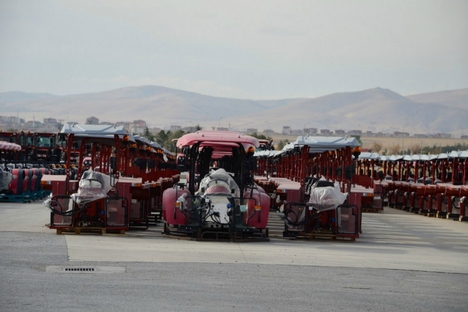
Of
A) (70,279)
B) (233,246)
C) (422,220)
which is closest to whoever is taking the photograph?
(70,279)

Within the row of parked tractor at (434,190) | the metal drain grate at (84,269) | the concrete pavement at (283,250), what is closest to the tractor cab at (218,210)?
the concrete pavement at (283,250)

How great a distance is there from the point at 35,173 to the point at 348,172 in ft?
57.5

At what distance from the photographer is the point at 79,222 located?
2000 cm

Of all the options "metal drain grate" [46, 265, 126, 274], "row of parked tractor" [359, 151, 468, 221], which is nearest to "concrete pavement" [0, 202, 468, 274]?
"metal drain grate" [46, 265, 126, 274]

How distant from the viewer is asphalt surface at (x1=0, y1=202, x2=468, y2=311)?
11367 millimetres

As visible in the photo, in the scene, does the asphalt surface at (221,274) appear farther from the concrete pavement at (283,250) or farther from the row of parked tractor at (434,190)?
the row of parked tractor at (434,190)

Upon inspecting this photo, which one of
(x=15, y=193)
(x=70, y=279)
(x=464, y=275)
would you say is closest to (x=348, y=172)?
(x=464, y=275)

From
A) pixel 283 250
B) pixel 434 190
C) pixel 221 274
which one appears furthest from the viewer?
pixel 434 190

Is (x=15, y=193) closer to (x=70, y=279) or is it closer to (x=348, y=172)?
(x=348, y=172)

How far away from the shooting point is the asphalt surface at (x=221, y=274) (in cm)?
1137

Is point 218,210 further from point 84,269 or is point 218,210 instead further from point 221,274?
point 84,269

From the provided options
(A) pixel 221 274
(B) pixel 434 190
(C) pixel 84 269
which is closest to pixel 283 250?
(A) pixel 221 274

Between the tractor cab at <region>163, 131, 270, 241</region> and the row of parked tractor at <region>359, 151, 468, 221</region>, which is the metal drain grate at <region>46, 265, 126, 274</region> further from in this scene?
the row of parked tractor at <region>359, 151, 468, 221</region>

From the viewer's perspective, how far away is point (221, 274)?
549 inches
